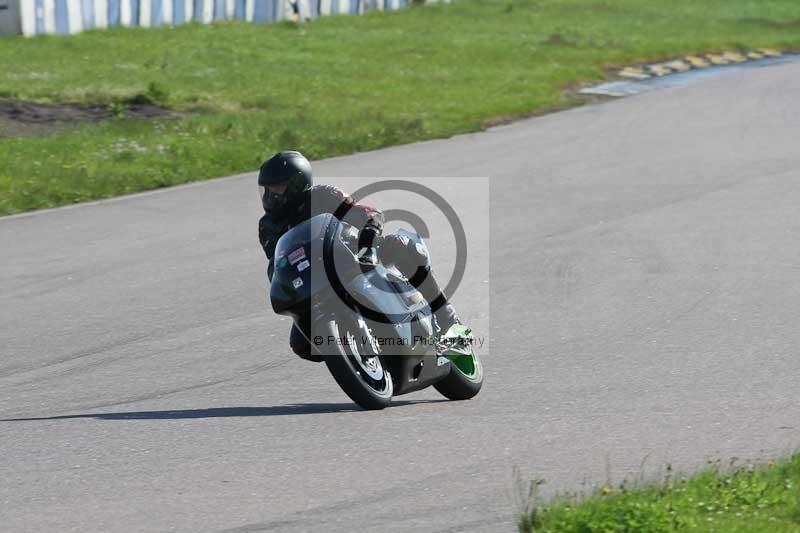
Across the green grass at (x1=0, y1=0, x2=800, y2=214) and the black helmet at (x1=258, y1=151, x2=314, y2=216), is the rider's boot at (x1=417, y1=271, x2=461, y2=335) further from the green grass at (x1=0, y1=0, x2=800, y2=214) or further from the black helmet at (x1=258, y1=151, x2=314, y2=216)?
the green grass at (x1=0, y1=0, x2=800, y2=214)

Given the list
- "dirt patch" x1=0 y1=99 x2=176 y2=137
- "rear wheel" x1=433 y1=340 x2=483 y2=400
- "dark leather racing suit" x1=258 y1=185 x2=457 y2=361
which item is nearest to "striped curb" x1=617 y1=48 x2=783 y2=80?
"dirt patch" x1=0 y1=99 x2=176 y2=137

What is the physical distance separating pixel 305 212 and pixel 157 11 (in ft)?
67.9

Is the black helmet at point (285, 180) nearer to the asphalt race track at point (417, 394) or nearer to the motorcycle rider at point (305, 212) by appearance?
the motorcycle rider at point (305, 212)

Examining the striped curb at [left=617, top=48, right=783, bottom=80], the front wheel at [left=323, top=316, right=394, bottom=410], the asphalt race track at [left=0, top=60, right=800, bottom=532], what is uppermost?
the front wheel at [left=323, top=316, right=394, bottom=410]

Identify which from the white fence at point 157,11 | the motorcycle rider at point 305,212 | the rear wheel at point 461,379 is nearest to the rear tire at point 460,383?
the rear wheel at point 461,379

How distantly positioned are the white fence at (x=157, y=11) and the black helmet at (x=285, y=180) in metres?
18.1

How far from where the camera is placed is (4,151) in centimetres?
1606

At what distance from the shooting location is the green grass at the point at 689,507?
5305 mm

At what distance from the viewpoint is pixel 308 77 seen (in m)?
23.3

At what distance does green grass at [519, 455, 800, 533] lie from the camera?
17.4ft

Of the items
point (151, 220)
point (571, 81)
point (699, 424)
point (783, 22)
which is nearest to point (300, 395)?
point (699, 424)

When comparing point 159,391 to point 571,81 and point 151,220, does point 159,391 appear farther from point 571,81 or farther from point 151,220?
point 571,81

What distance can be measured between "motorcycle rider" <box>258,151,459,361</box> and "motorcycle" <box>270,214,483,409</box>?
0.08 m

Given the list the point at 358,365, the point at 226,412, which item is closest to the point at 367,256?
the point at 358,365
